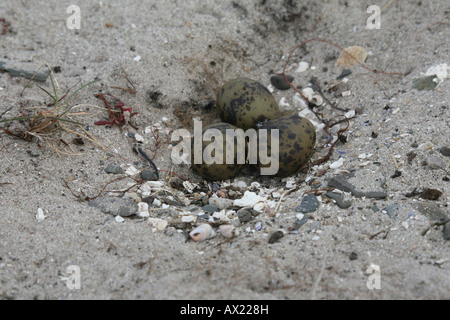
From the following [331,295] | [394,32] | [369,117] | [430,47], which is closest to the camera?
[331,295]

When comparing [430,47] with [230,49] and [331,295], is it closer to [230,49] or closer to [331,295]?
[230,49]

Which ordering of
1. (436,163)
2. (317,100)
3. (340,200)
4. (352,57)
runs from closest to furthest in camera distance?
(340,200) < (436,163) < (317,100) < (352,57)

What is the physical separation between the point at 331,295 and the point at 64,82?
3113mm

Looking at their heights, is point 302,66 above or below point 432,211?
above

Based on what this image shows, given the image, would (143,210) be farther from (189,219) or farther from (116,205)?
(189,219)

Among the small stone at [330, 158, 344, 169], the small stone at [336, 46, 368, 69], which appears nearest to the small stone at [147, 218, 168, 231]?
the small stone at [330, 158, 344, 169]

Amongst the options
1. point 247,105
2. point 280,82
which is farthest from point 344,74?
point 247,105

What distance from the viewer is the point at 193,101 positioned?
4082 mm

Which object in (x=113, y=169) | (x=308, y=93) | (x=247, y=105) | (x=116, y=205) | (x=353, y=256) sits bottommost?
(x=353, y=256)

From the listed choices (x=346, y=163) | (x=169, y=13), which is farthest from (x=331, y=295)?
(x=169, y=13)

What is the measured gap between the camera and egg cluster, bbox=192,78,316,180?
3203 millimetres

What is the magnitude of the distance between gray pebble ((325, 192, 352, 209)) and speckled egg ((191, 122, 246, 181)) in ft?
2.50

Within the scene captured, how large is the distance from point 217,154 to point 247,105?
1.91ft

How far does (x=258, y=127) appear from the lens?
3484mm
